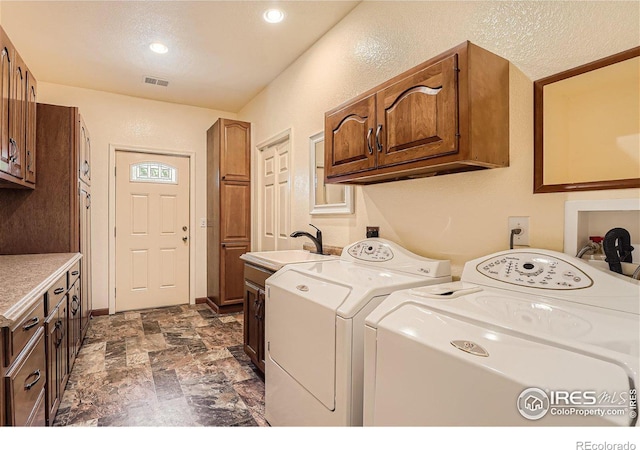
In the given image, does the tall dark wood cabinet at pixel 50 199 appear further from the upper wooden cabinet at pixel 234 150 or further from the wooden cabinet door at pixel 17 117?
the upper wooden cabinet at pixel 234 150

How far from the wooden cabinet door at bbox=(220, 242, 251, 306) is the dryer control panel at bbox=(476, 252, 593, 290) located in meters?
3.18

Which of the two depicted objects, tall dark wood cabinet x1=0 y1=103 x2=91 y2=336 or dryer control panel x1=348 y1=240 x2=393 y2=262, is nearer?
dryer control panel x1=348 y1=240 x2=393 y2=262

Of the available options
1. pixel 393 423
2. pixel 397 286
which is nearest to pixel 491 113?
pixel 397 286

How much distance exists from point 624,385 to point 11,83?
3011 mm

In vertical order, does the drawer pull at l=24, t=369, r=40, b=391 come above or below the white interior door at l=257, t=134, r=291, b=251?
below

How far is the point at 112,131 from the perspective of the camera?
4.06 m

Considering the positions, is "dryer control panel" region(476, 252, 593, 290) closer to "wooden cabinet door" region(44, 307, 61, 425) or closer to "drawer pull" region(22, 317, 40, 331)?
"drawer pull" region(22, 317, 40, 331)

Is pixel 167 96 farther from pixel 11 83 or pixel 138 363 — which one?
pixel 138 363

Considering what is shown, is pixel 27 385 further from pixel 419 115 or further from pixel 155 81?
pixel 155 81

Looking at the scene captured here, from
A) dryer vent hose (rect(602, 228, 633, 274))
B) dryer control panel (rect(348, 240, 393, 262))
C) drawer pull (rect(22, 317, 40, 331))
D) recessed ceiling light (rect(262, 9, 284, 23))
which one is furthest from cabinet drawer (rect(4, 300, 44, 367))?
recessed ceiling light (rect(262, 9, 284, 23))

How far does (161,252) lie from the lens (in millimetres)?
4418

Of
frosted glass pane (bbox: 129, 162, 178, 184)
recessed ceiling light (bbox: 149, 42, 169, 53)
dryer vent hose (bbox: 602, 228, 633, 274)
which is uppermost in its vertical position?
recessed ceiling light (bbox: 149, 42, 169, 53)

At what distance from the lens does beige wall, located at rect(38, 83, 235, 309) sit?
391 cm

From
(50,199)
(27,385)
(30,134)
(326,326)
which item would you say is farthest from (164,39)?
(326,326)
